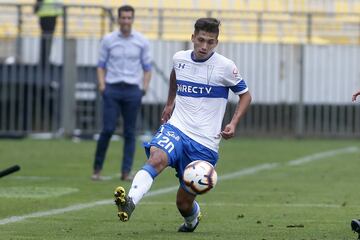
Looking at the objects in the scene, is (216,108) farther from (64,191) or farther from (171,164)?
(64,191)

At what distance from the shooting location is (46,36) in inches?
991

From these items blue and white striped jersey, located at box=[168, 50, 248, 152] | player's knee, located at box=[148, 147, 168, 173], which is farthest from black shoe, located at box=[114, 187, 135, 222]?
blue and white striped jersey, located at box=[168, 50, 248, 152]

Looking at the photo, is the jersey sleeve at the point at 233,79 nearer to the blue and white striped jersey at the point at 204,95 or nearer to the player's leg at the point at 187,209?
the blue and white striped jersey at the point at 204,95

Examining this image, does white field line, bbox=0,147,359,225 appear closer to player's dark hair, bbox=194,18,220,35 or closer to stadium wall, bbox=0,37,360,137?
player's dark hair, bbox=194,18,220,35

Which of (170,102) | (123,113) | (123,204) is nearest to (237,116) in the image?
(170,102)

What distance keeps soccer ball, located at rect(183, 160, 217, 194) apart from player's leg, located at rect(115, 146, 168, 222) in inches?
8.5

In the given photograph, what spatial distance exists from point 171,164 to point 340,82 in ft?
58.5

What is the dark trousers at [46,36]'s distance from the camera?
25005 millimetres

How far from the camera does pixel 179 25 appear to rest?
27.1 metres

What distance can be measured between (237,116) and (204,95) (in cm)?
31

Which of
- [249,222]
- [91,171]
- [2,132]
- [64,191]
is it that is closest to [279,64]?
[2,132]

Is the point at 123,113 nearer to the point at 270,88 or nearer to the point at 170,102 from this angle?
the point at 170,102

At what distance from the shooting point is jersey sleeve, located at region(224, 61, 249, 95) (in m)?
9.66

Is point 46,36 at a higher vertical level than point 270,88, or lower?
higher
